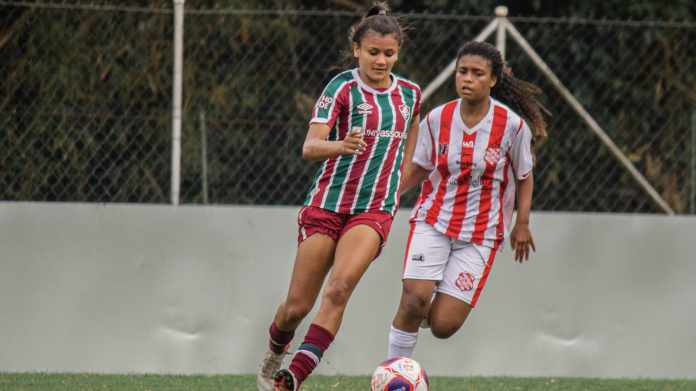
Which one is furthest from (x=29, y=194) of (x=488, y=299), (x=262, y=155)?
(x=488, y=299)

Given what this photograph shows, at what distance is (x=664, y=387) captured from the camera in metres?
7.70

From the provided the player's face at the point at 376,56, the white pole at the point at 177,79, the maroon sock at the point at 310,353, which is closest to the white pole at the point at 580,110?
the white pole at the point at 177,79

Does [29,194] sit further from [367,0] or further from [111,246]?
[367,0]

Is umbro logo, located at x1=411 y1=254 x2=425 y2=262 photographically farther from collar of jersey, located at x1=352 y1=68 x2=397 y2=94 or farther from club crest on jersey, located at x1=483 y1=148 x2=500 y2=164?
collar of jersey, located at x1=352 y1=68 x2=397 y2=94

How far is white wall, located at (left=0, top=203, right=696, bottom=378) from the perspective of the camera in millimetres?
7926

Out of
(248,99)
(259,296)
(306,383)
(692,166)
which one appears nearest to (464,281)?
(306,383)

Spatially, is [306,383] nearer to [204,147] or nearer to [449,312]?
[449,312]

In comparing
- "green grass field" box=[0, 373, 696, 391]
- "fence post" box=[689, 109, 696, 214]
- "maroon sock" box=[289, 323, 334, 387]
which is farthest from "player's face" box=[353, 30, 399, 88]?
"fence post" box=[689, 109, 696, 214]

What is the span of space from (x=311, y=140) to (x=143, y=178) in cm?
244

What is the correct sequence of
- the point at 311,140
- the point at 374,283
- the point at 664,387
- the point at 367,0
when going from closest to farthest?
the point at 311,140 < the point at 664,387 < the point at 374,283 < the point at 367,0

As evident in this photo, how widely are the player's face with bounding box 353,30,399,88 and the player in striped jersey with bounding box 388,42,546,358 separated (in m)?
0.57

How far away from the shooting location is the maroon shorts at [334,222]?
6.12m

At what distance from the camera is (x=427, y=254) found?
6.61 m

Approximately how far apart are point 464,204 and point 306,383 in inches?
62.3
